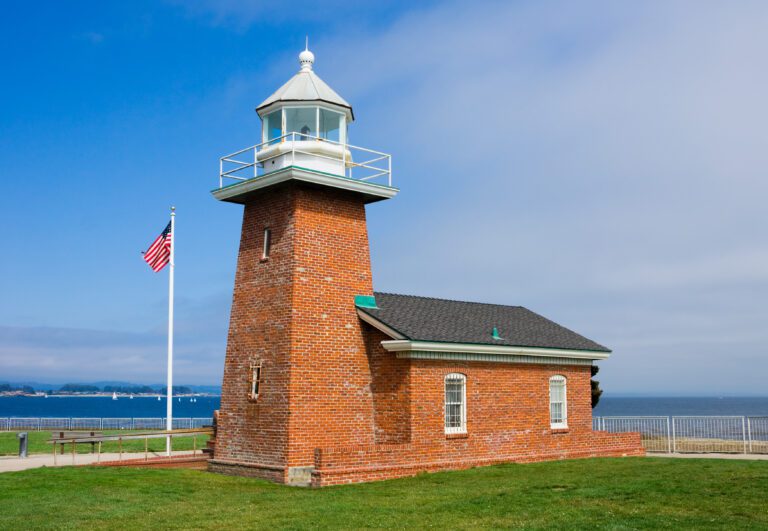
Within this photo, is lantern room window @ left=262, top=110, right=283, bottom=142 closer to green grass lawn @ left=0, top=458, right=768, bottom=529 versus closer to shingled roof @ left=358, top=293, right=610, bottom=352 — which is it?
shingled roof @ left=358, top=293, right=610, bottom=352

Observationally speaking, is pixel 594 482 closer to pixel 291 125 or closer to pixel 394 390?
pixel 394 390

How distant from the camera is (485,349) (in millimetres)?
20359

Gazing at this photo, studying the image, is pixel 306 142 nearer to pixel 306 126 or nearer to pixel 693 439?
pixel 306 126

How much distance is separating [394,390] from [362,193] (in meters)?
4.87

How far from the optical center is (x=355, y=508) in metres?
13.8

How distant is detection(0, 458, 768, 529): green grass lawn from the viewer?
12.4 m

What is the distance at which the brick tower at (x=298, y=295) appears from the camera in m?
18.2

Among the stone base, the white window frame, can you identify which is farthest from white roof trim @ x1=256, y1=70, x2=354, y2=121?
the stone base

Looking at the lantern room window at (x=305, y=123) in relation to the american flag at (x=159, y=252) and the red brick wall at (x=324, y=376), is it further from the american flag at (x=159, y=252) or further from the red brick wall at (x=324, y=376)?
the american flag at (x=159, y=252)

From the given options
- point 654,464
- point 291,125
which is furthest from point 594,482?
point 291,125

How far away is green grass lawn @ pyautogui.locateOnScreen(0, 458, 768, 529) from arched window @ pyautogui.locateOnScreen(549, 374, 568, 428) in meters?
3.44

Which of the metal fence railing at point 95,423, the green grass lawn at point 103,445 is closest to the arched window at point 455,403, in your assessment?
the green grass lawn at point 103,445

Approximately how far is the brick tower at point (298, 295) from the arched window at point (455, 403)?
190 cm

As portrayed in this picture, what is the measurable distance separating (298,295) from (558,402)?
8.64 meters
